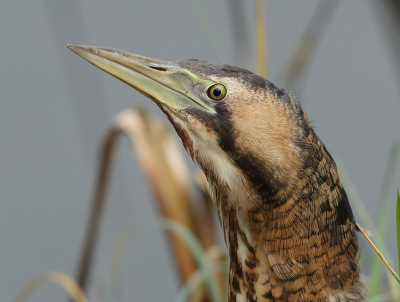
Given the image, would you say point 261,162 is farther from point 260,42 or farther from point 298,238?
point 260,42

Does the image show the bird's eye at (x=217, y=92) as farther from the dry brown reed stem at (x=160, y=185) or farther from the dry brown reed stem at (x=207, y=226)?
the dry brown reed stem at (x=207, y=226)

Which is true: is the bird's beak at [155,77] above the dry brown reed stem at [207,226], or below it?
above

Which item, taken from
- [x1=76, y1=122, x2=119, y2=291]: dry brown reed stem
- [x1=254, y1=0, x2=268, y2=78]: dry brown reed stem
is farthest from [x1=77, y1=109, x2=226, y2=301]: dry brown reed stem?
[x1=254, y1=0, x2=268, y2=78]: dry brown reed stem

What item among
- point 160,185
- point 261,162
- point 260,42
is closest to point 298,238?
point 261,162

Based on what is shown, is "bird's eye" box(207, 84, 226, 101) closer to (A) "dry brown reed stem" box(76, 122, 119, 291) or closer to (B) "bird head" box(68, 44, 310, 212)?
(B) "bird head" box(68, 44, 310, 212)

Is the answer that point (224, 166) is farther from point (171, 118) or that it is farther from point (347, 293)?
point (347, 293)

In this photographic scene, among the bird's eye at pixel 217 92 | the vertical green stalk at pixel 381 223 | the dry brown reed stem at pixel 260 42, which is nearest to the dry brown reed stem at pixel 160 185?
the dry brown reed stem at pixel 260 42

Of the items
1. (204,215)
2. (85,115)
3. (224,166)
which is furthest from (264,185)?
(85,115)
